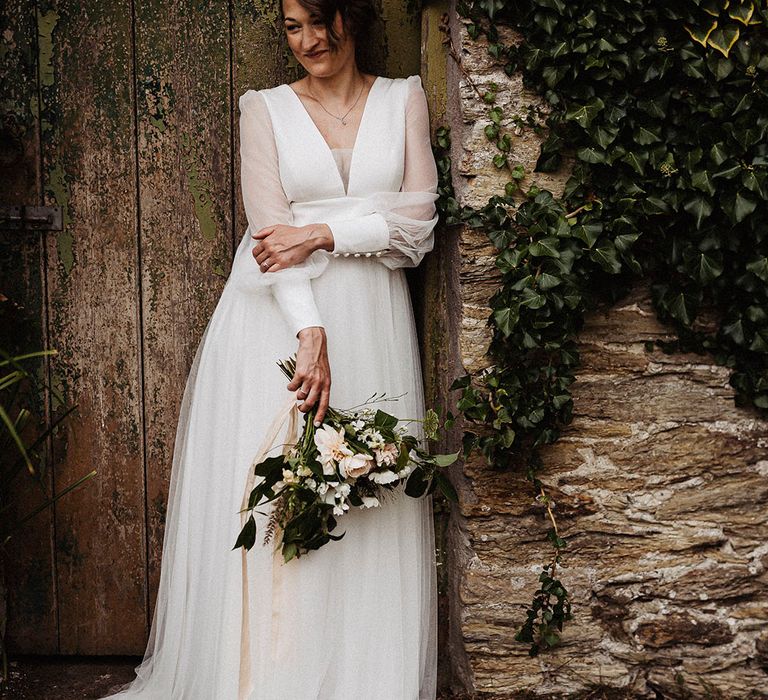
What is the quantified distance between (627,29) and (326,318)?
3.50ft

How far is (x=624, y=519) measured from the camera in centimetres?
229

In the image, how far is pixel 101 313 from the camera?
2.67 metres

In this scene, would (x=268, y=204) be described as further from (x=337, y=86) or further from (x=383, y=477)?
(x=383, y=477)

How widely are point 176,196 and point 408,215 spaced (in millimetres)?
829

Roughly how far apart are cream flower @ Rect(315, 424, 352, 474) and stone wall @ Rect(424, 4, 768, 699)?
1.41 ft

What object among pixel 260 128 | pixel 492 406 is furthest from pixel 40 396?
pixel 492 406

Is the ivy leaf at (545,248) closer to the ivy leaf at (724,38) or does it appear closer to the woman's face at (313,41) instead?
the ivy leaf at (724,38)

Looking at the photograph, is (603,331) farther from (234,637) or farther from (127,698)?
(127,698)

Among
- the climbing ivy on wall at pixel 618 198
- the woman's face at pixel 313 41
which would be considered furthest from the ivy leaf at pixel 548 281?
the woman's face at pixel 313 41

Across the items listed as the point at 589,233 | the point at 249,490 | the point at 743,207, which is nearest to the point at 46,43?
the point at 249,490

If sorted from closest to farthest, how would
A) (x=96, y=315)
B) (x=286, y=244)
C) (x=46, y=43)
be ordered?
(x=286, y=244)
(x=46, y=43)
(x=96, y=315)

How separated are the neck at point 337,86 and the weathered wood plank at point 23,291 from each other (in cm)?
92

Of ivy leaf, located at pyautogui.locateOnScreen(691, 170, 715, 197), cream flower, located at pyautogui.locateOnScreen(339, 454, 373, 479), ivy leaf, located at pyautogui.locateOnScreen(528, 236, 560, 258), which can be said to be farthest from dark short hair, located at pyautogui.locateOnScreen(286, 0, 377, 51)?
Result: cream flower, located at pyautogui.locateOnScreen(339, 454, 373, 479)

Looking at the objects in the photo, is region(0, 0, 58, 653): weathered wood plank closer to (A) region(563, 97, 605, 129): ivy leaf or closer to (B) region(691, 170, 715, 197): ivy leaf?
(A) region(563, 97, 605, 129): ivy leaf
